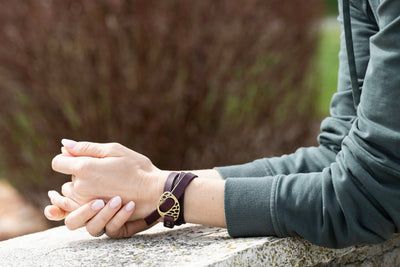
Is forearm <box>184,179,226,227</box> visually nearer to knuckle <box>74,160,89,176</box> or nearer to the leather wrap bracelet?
the leather wrap bracelet

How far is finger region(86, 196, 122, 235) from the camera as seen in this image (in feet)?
4.77

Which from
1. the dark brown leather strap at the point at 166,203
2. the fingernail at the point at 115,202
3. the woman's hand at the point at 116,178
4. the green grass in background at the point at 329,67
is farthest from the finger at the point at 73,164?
the green grass in background at the point at 329,67

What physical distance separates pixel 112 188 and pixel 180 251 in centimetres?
25

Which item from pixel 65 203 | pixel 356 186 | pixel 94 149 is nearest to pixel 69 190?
pixel 65 203

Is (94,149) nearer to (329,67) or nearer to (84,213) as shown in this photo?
(84,213)

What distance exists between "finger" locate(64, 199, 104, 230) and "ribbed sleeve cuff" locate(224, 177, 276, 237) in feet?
1.12

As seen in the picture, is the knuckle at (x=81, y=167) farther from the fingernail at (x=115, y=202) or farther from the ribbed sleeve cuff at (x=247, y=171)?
the ribbed sleeve cuff at (x=247, y=171)

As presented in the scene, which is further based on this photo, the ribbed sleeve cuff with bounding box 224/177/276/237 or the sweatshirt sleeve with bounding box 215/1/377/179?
the sweatshirt sleeve with bounding box 215/1/377/179

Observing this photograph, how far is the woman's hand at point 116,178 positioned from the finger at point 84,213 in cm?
3

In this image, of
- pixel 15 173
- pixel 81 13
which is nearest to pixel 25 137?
pixel 15 173

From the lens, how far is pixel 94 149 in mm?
1523

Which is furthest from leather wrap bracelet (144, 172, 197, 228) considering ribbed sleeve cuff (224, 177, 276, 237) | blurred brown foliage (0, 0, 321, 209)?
blurred brown foliage (0, 0, 321, 209)

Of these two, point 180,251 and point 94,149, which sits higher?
point 94,149

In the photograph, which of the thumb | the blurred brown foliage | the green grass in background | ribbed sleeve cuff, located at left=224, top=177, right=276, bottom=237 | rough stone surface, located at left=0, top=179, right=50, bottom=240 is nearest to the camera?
ribbed sleeve cuff, located at left=224, top=177, right=276, bottom=237
